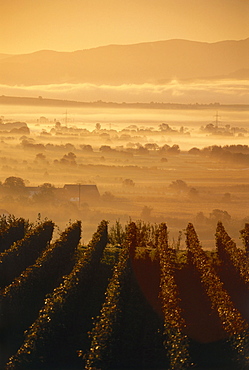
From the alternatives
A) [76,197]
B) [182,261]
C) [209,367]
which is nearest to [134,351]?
[209,367]

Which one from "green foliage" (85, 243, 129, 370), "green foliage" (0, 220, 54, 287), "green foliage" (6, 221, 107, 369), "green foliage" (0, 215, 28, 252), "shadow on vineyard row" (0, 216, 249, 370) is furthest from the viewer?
"green foliage" (0, 215, 28, 252)

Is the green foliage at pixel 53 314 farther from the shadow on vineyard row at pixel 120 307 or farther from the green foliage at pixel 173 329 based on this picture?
the green foliage at pixel 173 329

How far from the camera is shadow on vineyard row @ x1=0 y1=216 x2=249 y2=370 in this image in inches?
704

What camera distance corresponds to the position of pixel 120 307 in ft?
68.2

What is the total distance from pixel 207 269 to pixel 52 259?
23.9 feet

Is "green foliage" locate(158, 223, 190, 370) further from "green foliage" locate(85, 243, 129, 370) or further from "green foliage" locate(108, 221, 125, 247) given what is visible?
"green foliage" locate(108, 221, 125, 247)

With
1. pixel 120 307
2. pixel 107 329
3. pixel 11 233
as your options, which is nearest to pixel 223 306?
pixel 120 307

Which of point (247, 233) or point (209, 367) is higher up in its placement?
point (247, 233)

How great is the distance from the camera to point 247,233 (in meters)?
34.0

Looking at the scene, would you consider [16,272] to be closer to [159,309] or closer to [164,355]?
[159,309]

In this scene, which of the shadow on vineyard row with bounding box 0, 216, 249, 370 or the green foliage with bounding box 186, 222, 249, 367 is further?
the shadow on vineyard row with bounding box 0, 216, 249, 370

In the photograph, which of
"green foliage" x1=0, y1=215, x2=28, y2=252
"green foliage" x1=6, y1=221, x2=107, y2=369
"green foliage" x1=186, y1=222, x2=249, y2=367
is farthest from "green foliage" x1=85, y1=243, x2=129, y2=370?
"green foliage" x1=0, y1=215, x2=28, y2=252

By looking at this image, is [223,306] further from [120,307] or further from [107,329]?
[107,329]

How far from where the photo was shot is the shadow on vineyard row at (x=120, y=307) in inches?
704
